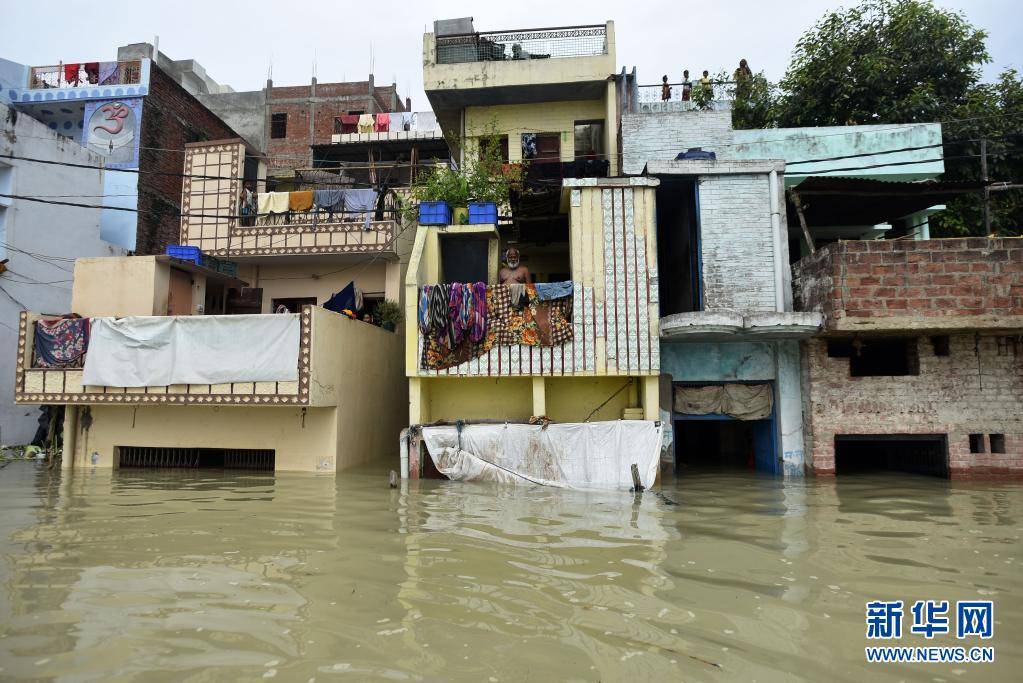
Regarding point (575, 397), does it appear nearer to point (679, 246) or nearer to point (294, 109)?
point (679, 246)

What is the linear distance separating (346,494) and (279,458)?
3932 mm

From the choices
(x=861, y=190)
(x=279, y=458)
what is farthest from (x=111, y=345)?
(x=861, y=190)

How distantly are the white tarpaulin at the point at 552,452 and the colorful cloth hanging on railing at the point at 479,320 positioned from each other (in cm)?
153

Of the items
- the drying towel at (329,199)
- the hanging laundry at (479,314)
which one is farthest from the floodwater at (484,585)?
the drying towel at (329,199)

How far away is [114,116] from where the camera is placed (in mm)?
21312

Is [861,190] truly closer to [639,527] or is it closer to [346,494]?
[639,527]

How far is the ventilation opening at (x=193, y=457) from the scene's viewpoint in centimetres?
1321

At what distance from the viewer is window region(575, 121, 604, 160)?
57.3 feet

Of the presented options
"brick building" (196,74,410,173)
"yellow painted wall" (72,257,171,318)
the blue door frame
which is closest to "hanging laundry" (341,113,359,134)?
"brick building" (196,74,410,173)

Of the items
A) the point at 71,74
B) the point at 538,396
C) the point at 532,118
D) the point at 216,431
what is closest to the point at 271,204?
the point at 216,431

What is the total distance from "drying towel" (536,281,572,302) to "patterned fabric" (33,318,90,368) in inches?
368

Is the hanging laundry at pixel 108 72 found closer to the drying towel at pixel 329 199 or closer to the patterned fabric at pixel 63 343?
the drying towel at pixel 329 199

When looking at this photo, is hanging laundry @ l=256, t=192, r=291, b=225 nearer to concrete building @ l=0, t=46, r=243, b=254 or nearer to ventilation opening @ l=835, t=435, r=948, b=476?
concrete building @ l=0, t=46, r=243, b=254

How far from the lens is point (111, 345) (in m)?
12.5
